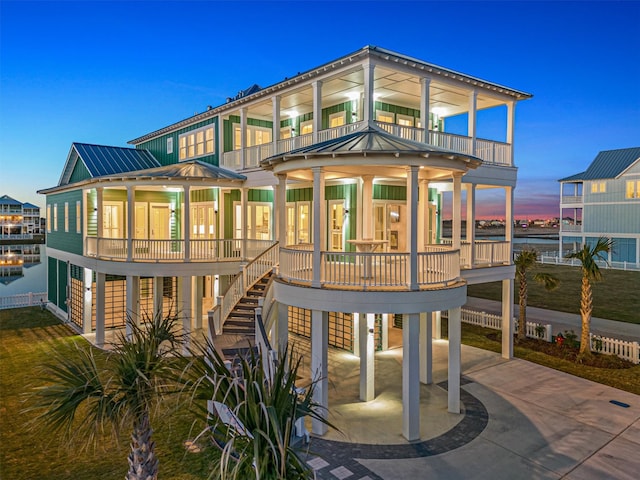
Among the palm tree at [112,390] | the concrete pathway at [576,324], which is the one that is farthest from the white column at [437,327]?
the palm tree at [112,390]

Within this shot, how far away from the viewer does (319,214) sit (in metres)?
10.8

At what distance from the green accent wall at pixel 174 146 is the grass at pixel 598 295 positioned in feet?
68.9

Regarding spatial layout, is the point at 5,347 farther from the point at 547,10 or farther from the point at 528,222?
the point at 528,222

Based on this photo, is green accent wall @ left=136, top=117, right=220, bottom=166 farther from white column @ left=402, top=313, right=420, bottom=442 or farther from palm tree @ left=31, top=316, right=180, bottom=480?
palm tree @ left=31, top=316, right=180, bottom=480

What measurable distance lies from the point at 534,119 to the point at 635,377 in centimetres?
11896

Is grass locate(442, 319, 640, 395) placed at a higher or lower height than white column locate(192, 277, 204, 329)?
lower

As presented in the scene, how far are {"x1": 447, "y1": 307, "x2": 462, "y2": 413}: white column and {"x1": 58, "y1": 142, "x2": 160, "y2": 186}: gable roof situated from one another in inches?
740

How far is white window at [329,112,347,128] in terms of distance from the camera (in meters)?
17.0

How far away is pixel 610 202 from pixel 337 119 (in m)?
38.1

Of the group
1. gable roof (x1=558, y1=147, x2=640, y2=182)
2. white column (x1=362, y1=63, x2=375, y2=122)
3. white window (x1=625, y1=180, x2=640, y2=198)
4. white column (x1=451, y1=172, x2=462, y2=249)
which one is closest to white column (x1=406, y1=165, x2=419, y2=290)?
white column (x1=451, y1=172, x2=462, y2=249)

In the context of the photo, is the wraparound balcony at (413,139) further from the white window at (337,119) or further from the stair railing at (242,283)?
the stair railing at (242,283)

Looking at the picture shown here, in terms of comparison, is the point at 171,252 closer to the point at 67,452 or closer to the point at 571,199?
the point at 67,452

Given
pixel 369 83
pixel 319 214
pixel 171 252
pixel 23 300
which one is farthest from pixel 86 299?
pixel 369 83

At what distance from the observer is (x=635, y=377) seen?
1386cm
